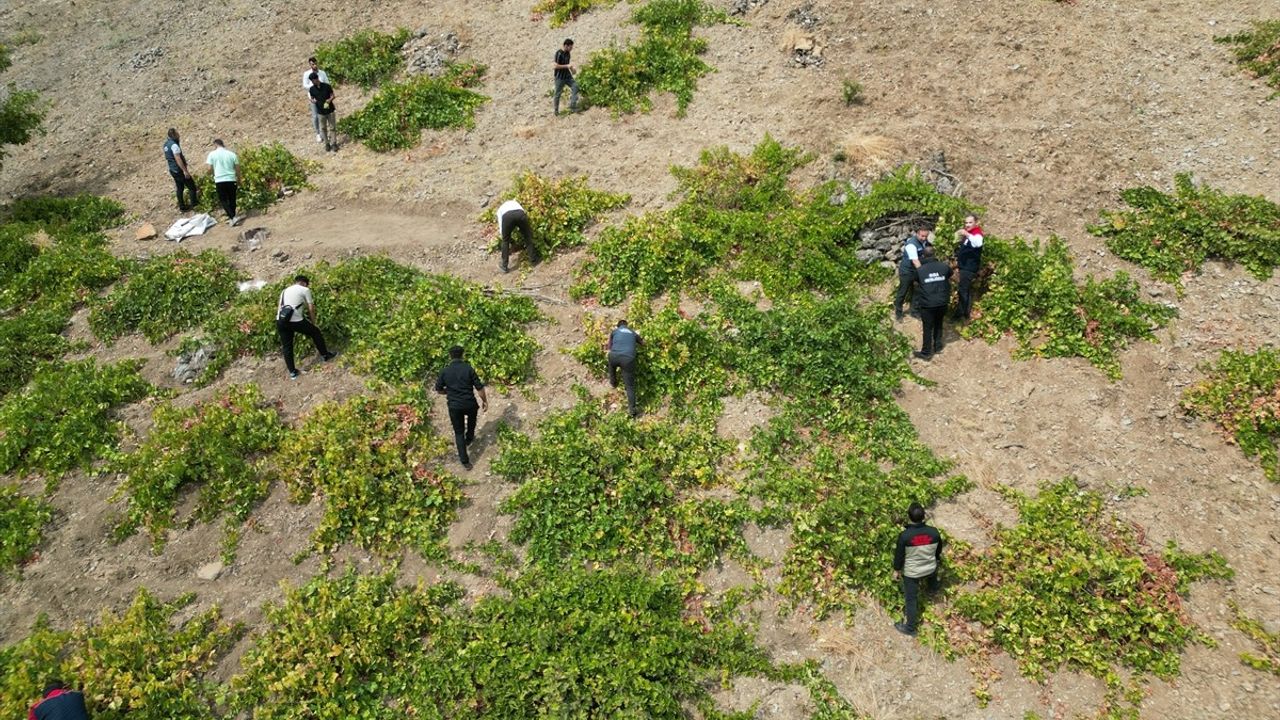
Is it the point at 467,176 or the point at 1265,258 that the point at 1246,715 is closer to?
the point at 1265,258

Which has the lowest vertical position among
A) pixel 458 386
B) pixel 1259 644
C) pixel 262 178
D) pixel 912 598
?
pixel 1259 644

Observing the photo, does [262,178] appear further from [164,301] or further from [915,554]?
[915,554]

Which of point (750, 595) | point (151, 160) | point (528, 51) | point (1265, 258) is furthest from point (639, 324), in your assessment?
point (151, 160)

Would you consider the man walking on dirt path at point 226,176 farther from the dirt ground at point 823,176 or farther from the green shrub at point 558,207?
the green shrub at point 558,207

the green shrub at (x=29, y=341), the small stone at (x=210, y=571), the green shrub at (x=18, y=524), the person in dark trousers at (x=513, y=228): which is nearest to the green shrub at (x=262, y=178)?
the green shrub at (x=29, y=341)

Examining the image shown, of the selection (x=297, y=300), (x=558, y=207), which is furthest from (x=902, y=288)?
(x=297, y=300)

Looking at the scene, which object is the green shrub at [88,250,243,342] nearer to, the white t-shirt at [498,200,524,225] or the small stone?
the white t-shirt at [498,200,524,225]

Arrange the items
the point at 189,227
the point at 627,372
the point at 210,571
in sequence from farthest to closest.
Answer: the point at 189,227 < the point at 627,372 < the point at 210,571
